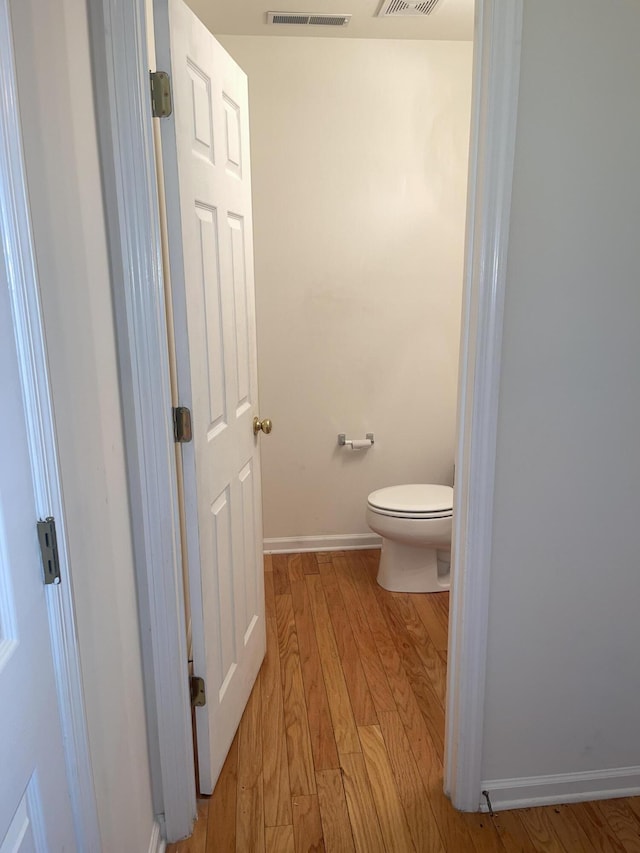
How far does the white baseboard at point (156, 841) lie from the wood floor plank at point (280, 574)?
1315 mm

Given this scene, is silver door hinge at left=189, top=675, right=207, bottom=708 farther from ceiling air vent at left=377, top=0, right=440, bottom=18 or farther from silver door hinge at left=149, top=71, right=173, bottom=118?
ceiling air vent at left=377, top=0, right=440, bottom=18

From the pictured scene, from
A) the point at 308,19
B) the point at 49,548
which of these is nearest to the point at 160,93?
the point at 49,548

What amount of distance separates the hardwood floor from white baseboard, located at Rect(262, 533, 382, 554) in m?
0.57

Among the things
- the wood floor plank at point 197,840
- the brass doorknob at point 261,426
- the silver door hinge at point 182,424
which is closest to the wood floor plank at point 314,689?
the wood floor plank at point 197,840

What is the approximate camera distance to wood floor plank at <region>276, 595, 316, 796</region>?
1.80m

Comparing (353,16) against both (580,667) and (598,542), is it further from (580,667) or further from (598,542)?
(580,667)

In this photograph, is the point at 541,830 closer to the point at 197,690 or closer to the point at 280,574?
the point at 197,690

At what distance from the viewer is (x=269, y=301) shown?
2.97 meters

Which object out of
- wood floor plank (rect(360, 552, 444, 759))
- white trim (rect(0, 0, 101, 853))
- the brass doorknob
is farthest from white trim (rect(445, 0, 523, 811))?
white trim (rect(0, 0, 101, 853))

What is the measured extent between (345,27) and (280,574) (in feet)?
8.12

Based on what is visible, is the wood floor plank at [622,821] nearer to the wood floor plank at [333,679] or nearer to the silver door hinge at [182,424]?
the wood floor plank at [333,679]

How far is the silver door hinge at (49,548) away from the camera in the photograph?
2.91 ft

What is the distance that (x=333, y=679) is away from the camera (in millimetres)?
2230

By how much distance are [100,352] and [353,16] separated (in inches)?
81.5
